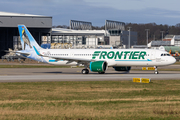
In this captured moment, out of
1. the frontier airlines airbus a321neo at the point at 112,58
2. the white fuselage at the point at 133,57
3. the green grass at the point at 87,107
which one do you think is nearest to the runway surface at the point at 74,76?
the frontier airlines airbus a321neo at the point at 112,58

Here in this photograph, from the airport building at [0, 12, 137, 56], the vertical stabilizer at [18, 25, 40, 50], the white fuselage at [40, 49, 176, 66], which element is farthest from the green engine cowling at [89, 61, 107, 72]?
the airport building at [0, 12, 137, 56]

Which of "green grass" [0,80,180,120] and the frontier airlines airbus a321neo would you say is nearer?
"green grass" [0,80,180,120]

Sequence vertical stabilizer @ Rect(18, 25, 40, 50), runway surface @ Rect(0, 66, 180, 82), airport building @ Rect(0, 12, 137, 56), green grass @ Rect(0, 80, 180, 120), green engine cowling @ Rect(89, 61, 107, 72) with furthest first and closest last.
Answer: airport building @ Rect(0, 12, 137, 56) → vertical stabilizer @ Rect(18, 25, 40, 50) → green engine cowling @ Rect(89, 61, 107, 72) → runway surface @ Rect(0, 66, 180, 82) → green grass @ Rect(0, 80, 180, 120)

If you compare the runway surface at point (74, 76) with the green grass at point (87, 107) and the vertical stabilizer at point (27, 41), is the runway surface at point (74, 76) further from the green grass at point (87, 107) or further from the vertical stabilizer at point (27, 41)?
the green grass at point (87, 107)

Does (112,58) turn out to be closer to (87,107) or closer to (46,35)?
(87,107)

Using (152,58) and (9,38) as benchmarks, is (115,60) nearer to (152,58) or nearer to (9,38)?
(152,58)

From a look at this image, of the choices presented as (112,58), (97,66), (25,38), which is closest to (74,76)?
(97,66)

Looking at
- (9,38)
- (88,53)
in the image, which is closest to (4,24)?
(9,38)

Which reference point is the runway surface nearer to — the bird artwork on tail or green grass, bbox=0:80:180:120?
the bird artwork on tail

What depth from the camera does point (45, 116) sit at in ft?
39.4

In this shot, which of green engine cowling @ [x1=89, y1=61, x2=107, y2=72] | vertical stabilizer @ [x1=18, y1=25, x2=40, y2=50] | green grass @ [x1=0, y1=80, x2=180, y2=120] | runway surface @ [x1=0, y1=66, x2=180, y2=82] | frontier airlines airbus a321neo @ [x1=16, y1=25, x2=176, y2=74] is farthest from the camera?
vertical stabilizer @ [x1=18, y1=25, x2=40, y2=50]

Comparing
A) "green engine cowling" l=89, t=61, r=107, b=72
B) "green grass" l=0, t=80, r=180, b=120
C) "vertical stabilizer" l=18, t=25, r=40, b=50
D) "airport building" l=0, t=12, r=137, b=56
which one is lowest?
"green grass" l=0, t=80, r=180, b=120

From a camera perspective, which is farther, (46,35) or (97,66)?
(46,35)

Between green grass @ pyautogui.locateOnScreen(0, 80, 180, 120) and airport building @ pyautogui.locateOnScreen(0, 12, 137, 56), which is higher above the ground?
airport building @ pyautogui.locateOnScreen(0, 12, 137, 56)
